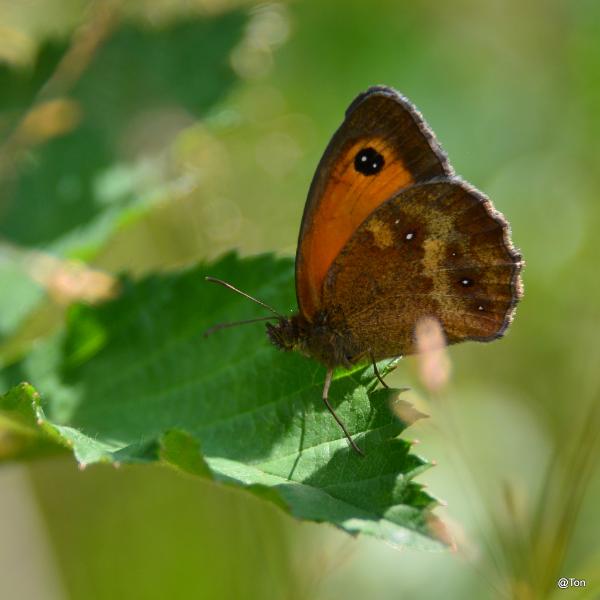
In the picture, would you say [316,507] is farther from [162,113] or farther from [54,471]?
[54,471]

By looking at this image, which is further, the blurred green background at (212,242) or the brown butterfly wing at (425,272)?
the blurred green background at (212,242)

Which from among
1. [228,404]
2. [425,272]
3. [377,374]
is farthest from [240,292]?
[425,272]

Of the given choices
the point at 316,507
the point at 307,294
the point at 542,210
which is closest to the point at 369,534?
the point at 316,507

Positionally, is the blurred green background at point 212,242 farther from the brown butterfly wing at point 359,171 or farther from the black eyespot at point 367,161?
the black eyespot at point 367,161

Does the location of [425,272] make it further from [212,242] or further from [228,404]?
[212,242]

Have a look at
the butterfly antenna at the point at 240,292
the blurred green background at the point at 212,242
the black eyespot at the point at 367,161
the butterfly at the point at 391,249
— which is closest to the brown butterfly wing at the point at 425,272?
the butterfly at the point at 391,249

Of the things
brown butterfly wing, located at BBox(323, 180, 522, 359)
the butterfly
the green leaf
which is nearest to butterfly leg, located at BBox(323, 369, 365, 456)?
the green leaf

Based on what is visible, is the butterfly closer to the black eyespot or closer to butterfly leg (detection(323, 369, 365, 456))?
the black eyespot
